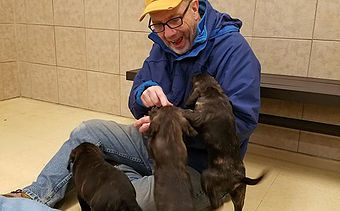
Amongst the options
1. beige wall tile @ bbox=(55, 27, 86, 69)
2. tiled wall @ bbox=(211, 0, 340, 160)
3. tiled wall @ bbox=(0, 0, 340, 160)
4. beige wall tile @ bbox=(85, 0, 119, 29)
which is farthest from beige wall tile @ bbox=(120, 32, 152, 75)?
tiled wall @ bbox=(211, 0, 340, 160)

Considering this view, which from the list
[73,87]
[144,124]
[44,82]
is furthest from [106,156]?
[44,82]

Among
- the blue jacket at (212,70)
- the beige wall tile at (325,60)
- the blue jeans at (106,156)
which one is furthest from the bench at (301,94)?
the blue jeans at (106,156)

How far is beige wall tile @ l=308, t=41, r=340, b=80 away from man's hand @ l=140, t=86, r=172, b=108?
3.73 ft

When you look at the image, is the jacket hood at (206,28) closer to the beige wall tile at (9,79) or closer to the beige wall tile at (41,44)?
the beige wall tile at (41,44)

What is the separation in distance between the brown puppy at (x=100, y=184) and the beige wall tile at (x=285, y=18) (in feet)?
4.45

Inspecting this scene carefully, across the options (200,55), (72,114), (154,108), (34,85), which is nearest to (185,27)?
(200,55)

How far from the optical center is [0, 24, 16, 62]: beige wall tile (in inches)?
133

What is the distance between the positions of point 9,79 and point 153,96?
2564 mm

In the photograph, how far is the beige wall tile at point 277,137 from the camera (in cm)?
230

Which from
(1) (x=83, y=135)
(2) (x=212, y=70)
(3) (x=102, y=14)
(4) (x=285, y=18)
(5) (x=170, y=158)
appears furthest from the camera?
(3) (x=102, y=14)

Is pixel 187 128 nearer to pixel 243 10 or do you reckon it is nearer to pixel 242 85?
pixel 242 85

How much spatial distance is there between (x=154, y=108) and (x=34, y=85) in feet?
8.21

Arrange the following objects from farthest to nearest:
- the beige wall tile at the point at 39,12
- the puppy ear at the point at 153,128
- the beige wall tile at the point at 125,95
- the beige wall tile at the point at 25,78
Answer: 1. the beige wall tile at the point at 25,78
2. the beige wall tile at the point at 39,12
3. the beige wall tile at the point at 125,95
4. the puppy ear at the point at 153,128

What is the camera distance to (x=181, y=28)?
1464mm
